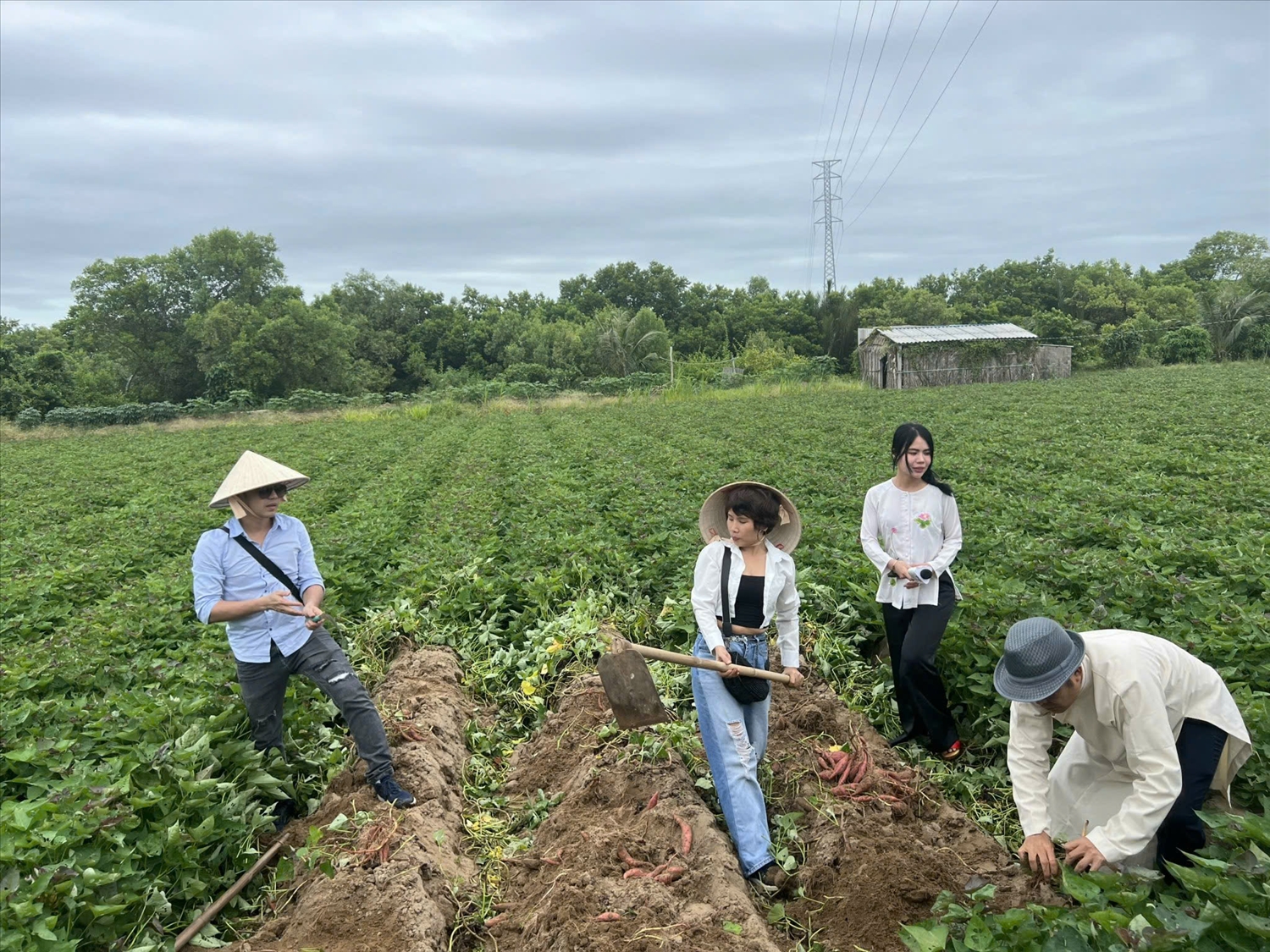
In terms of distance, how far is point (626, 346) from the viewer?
5712 cm

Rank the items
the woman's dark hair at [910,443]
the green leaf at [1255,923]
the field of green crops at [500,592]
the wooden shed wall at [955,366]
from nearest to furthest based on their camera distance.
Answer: the green leaf at [1255,923], the field of green crops at [500,592], the woman's dark hair at [910,443], the wooden shed wall at [955,366]

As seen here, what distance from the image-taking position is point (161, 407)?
1614 inches

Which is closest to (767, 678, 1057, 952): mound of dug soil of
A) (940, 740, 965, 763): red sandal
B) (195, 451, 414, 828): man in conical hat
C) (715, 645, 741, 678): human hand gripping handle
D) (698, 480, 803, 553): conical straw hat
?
(940, 740, 965, 763): red sandal

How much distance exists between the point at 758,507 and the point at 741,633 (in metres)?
0.63

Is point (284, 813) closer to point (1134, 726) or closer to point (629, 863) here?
point (629, 863)

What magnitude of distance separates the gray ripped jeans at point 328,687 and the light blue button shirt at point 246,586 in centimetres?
8

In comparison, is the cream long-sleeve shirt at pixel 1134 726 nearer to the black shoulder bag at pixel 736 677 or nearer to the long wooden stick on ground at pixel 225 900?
the black shoulder bag at pixel 736 677

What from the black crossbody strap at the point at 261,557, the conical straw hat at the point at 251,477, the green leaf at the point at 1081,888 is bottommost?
the green leaf at the point at 1081,888

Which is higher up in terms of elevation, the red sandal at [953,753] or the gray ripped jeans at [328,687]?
the gray ripped jeans at [328,687]

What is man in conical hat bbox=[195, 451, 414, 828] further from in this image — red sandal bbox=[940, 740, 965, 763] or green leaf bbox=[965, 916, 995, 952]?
red sandal bbox=[940, 740, 965, 763]

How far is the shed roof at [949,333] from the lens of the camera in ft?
133

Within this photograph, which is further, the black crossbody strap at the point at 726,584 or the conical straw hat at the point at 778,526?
the conical straw hat at the point at 778,526

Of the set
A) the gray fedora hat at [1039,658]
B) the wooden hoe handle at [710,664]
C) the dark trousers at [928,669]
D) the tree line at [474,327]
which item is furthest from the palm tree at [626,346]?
the gray fedora hat at [1039,658]

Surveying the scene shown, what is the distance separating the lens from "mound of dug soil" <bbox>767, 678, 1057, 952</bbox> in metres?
3.35
